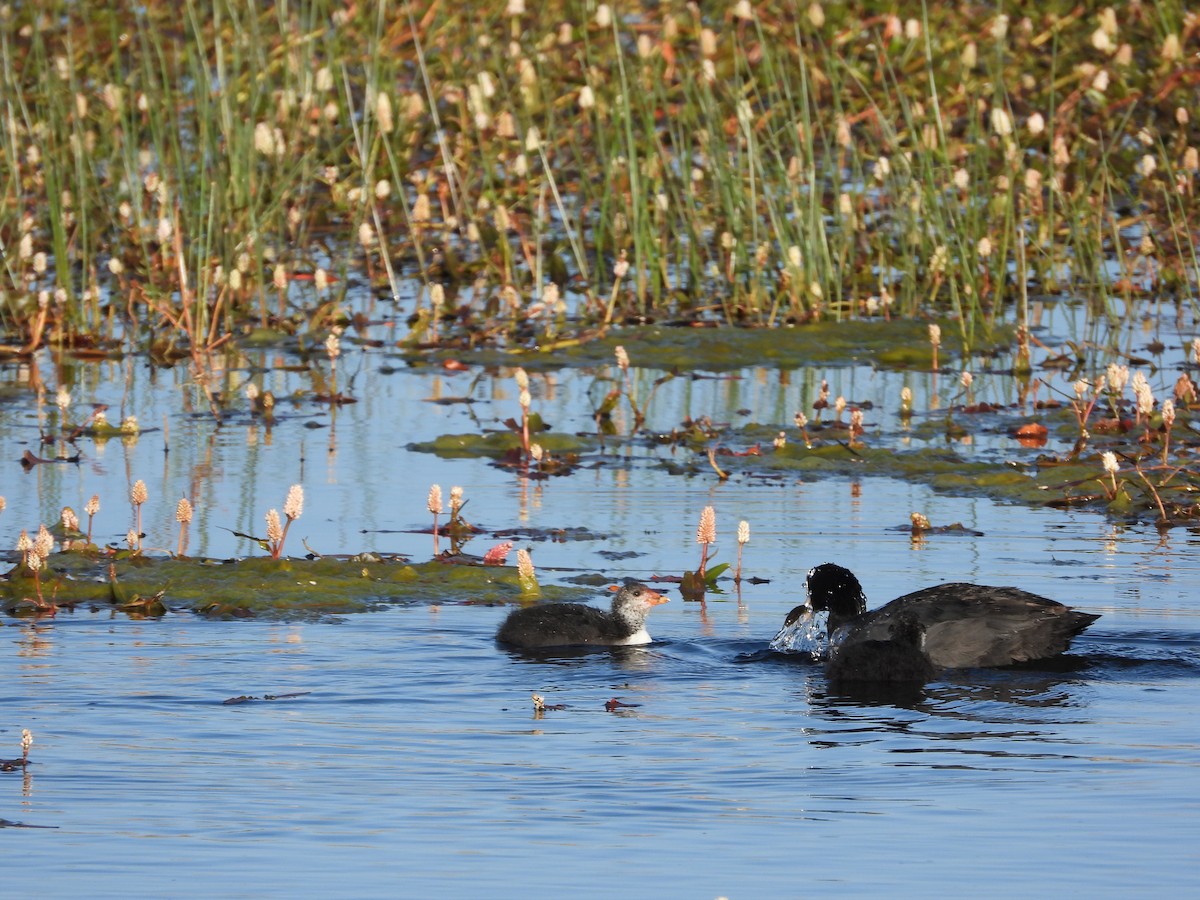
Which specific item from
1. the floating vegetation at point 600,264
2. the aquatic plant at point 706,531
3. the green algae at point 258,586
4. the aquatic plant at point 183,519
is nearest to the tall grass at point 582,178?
the floating vegetation at point 600,264

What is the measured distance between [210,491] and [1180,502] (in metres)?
4.28

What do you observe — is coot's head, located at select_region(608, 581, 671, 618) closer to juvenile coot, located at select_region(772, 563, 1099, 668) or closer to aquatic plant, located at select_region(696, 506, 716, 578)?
aquatic plant, located at select_region(696, 506, 716, 578)

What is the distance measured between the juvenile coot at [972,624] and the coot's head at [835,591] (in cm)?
6

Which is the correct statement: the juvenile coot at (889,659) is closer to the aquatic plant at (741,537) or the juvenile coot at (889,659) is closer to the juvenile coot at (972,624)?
the juvenile coot at (972,624)

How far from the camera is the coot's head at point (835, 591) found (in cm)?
862

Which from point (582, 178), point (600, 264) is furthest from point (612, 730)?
point (582, 178)

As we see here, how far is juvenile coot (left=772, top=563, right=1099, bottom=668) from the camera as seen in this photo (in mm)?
8328

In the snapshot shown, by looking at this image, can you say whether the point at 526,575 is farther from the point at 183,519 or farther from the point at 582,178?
the point at 582,178

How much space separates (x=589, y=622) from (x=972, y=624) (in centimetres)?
133

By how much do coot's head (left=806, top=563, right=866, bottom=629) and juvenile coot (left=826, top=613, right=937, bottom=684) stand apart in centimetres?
30

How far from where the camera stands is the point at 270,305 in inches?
656

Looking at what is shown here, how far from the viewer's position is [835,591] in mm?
8664

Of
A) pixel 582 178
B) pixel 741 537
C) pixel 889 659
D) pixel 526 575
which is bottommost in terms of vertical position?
pixel 889 659

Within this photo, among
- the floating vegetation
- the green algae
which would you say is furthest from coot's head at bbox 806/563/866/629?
the green algae
